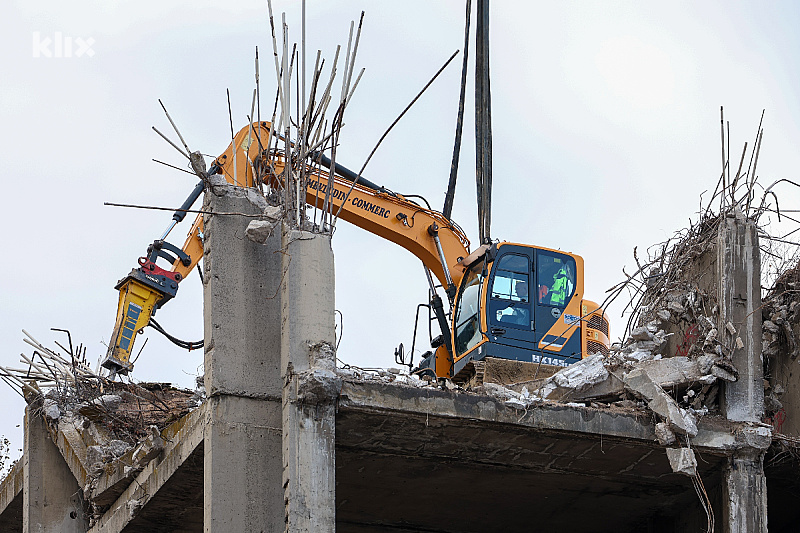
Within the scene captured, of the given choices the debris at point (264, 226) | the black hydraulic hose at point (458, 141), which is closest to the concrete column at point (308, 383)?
the debris at point (264, 226)

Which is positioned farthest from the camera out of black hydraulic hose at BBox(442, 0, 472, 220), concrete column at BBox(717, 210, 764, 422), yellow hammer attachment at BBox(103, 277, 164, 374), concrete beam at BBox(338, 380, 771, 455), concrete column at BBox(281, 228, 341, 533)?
black hydraulic hose at BBox(442, 0, 472, 220)

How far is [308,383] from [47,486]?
6.17 meters

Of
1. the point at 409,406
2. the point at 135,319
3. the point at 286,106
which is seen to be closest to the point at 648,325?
the point at 409,406

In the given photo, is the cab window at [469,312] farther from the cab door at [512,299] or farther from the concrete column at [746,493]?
the concrete column at [746,493]

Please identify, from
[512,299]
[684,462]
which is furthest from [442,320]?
[684,462]

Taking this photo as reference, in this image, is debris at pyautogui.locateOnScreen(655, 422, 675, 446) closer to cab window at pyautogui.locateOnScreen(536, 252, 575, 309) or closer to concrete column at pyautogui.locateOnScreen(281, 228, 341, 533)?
concrete column at pyautogui.locateOnScreen(281, 228, 341, 533)

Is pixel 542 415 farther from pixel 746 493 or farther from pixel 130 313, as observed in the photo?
pixel 130 313

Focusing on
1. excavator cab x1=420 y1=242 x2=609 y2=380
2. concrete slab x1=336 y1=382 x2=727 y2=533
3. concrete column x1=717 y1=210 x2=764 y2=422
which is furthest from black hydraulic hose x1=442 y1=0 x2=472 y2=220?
concrete column x1=717 y1=210 x2=764 y2=422

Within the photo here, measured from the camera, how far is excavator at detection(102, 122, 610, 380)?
14188 mm

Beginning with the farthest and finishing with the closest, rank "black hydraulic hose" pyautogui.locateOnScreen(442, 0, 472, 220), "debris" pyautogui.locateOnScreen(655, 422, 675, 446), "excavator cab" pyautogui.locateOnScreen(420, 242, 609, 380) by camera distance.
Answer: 1. "black hydraulic hose" pyautogui.locateOnScreen(442, 0, 472, 220)
2. "excavator cab" pyautogui.locateOnScreen(420, 242, 609, 380)
3. "debris" pyautogui.locateOnScreen(655, 422, 675, 446)

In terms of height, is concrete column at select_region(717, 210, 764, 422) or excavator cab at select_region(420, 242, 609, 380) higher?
excavator cab at select_region(420, 242, 609, 380)

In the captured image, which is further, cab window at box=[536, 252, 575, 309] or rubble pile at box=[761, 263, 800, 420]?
cab window at box=[536, 252, 575, 309]

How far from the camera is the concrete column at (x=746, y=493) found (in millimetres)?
10180

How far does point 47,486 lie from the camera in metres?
14.1
